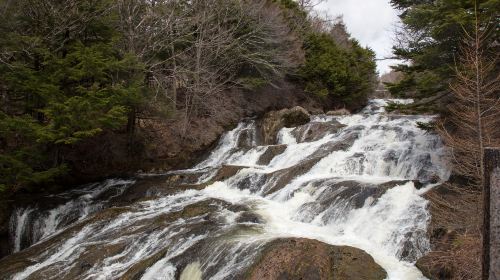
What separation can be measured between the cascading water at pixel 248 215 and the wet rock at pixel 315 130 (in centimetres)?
150

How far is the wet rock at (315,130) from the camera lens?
1677 centimetres

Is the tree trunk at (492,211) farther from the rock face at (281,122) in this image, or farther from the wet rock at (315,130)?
the rock face at (281,122)

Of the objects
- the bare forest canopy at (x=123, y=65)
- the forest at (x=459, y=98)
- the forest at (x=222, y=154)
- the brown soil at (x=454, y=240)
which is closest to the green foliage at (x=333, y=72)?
the bare forest canopy at (x=123, y=65)

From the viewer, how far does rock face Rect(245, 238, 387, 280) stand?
643 centimetres

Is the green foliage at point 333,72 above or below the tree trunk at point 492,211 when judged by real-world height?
above

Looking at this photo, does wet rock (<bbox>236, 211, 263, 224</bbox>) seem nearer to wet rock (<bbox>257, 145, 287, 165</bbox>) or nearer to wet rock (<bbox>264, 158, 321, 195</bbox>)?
wet rock (<bbox>264, 158, 321, 195</bbox>)

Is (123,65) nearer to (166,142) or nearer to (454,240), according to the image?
(166,142)

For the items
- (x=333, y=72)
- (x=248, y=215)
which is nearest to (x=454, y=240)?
(x=248, y=215)

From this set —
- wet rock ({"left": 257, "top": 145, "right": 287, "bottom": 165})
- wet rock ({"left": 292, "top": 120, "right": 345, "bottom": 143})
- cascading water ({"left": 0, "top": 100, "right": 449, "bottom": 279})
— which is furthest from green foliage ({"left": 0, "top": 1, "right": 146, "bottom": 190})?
wet rock ({"left": 292, "top": 120, "right": 345, "bottom": 143})

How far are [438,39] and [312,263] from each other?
656 centimetres

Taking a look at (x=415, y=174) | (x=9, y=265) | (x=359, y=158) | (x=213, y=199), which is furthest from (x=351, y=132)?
(x=9, y=265)

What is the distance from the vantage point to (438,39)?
9.70 meters

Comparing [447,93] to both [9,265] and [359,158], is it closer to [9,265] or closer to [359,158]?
[359,158]

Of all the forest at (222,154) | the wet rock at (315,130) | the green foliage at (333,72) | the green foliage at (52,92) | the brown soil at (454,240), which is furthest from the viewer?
the green foliage at (333,72)
